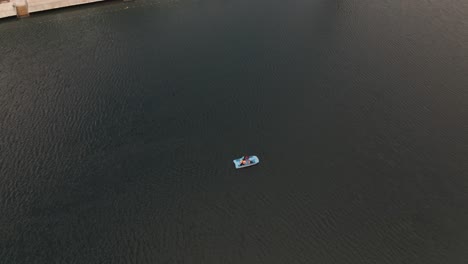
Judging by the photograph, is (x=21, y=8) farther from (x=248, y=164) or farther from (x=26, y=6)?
(x=248, y=164)

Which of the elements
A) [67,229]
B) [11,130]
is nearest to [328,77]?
[67,229]

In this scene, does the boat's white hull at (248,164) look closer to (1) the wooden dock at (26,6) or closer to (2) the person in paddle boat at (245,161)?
(2) the person in paddle boat at (245,161)

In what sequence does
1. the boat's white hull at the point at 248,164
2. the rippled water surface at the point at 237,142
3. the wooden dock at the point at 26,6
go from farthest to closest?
1. the wooden dock at the point at 26,6
2. the boat's white hull at the point at 248,164
3. the rippled water surface at the point at 237,142

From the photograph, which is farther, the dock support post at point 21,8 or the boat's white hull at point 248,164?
the dock support post at point 21,8

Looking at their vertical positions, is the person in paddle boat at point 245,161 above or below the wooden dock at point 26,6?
below

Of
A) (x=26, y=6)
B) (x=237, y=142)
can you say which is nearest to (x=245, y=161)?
(x=237, y=142)

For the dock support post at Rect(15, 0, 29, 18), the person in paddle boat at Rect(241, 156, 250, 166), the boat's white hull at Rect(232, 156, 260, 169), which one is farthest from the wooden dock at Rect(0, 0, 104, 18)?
the person in paddle boat at Rect(241, 156, 250, 166)

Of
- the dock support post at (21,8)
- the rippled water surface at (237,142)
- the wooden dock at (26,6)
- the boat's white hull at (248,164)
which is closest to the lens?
the rippled water surface at (237,142)

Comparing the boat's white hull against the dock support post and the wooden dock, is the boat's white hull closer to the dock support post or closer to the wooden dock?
the wooden dock


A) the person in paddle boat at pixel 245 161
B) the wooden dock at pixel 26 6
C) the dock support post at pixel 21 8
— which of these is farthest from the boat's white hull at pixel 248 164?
the dock support post at pixel 21 8
